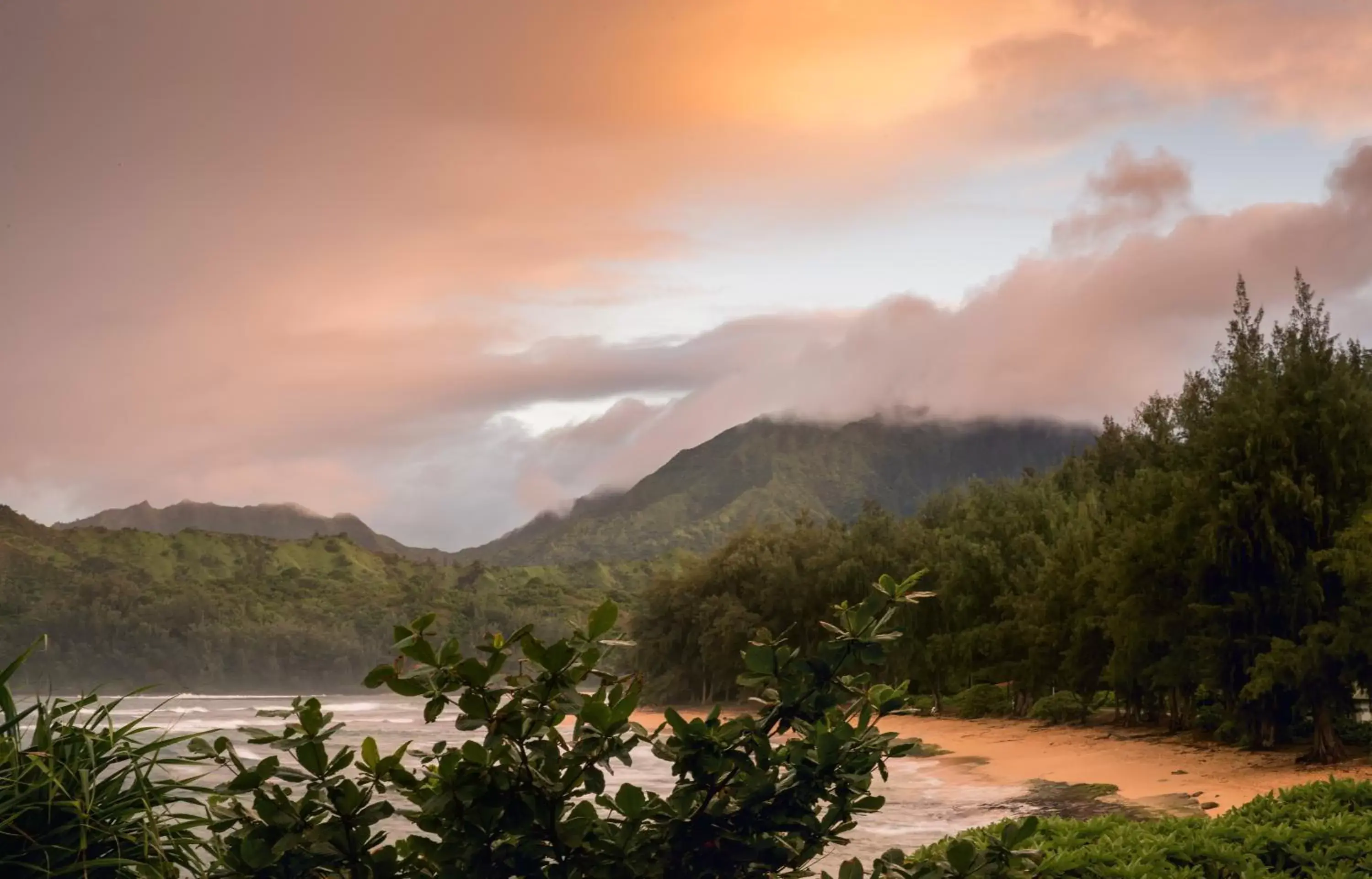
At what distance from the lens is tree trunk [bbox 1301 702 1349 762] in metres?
16.8

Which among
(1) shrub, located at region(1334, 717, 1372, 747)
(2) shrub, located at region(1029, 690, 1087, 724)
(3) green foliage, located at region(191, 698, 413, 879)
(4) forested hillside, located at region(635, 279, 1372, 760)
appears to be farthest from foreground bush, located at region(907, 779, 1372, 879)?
(2) shrub, located at region(1029, 690, 1087, 724)

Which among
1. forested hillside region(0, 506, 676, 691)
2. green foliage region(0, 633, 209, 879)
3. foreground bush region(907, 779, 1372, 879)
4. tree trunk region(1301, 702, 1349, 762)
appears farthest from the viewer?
forested hillside region(0, 506, 676, 691)

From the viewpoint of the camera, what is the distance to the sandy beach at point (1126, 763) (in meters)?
16.0

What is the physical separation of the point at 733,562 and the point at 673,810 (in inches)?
1846

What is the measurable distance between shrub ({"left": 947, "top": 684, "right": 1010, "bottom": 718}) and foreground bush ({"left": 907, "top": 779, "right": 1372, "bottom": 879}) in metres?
27.7

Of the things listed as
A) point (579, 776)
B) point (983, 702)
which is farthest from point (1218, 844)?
point (983, 702)

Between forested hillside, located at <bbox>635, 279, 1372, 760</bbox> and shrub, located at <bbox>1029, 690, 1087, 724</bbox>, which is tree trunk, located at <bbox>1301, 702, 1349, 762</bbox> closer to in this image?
forested hillside, located at <bbox>635, 279, 1372, 760</bbox>

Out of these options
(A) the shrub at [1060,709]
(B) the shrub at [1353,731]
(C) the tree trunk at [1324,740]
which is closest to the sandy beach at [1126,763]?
(C) the tree trunk at [1324,740]

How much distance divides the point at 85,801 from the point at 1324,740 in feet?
59.7

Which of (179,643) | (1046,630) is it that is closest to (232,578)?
(179,643)

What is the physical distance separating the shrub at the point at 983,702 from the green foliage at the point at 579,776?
32659 millimetres

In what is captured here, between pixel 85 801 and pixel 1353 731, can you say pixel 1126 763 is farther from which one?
pixel 85 801

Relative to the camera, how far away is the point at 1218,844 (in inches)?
232

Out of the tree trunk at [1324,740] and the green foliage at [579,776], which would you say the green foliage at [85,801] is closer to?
the green foliage at [579,776]
